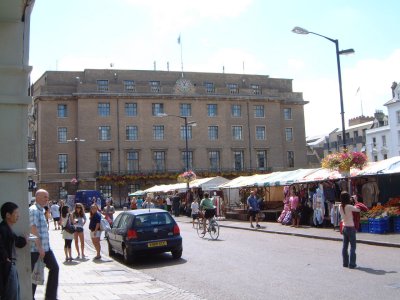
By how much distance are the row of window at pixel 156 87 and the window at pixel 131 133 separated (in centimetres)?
554

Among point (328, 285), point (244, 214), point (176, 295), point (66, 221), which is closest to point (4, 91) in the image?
point (176, 295)

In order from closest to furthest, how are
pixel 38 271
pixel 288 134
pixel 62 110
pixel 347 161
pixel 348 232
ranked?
1. pixel 38 271
2. pixel 348 232
3. pixel 347 161
4. pixel 62 110
5. pixel 288 134

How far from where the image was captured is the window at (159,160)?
240 feet

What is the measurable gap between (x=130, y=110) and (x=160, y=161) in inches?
339

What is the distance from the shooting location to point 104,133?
71.6 m

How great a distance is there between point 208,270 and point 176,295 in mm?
3029

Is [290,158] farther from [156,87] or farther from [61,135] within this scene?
[61,135]

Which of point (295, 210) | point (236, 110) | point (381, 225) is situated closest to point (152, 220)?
point (381, 225)

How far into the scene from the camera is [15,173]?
198 inches

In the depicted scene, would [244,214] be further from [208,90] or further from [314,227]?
[208,90]

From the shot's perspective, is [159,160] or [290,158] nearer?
[159,160]

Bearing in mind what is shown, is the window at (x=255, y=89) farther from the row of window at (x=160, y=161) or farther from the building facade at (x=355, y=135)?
the building facade at (x=355, y=135)

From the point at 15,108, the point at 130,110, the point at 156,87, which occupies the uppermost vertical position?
the point at 156,87

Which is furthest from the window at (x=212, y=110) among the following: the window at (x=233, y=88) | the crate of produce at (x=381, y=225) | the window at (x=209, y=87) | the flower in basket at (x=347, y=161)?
the crate of produce at (x=381, y=225)
